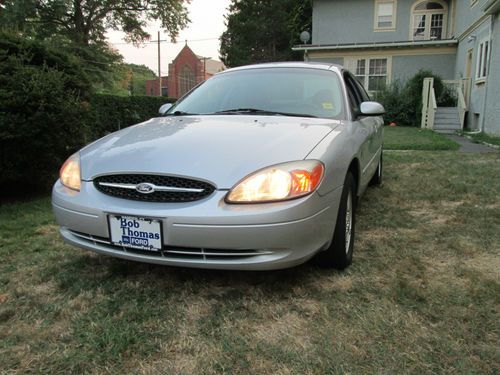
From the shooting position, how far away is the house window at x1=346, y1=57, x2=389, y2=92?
18688mm

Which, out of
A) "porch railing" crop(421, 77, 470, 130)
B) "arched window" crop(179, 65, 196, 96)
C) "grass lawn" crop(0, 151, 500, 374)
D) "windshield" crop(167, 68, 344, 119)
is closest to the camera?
"grass lawn" crop(0, 151, 500, 374)

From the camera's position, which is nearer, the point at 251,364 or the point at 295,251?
the point at 251,364

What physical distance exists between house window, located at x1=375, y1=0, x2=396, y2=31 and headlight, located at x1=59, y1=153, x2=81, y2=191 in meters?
19.4

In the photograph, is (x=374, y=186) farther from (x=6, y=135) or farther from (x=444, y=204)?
(x=6, y=135)

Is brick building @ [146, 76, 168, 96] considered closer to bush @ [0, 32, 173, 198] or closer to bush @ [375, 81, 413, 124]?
bush @ [375, 81, 413, 124]

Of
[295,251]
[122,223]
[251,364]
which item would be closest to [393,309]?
[295,251]

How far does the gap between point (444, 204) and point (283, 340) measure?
3118 mm

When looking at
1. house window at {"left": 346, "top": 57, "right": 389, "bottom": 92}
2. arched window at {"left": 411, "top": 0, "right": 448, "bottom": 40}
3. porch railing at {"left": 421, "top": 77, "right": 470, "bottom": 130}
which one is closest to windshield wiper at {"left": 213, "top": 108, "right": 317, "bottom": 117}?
porch railing at {"left": 421, "top": 77, "right": 470, "bottom": 130}

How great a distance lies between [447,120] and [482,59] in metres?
2.14

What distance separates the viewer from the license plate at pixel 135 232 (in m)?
2.12

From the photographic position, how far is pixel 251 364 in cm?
177

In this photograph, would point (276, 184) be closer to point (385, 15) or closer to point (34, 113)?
point (34, 113)

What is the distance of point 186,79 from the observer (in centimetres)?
6669

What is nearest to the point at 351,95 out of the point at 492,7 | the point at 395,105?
the point at 492,7
